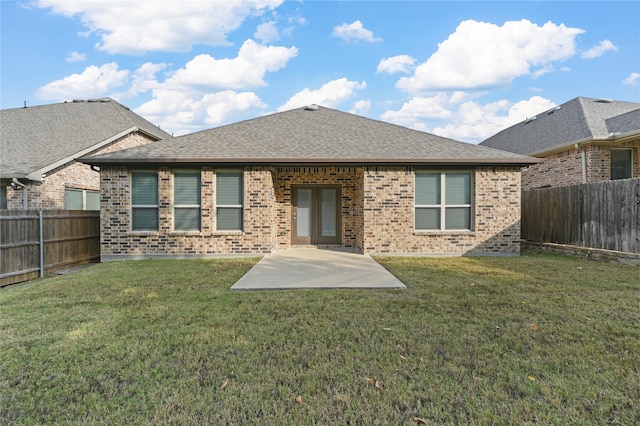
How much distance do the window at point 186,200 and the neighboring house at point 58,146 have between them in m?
5.30

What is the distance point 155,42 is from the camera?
11203mm

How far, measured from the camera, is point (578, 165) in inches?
490

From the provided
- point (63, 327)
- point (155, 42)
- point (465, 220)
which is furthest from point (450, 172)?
point (155, 42)

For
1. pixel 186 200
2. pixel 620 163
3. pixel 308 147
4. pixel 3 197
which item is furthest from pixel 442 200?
pixel 3 197

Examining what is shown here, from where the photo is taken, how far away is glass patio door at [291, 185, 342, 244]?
1106cm

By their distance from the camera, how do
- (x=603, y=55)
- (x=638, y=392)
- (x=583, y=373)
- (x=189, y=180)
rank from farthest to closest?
(x=603, y=55) < (x=189, y=180) < (x=583, y=373) < (x=638, y=392)

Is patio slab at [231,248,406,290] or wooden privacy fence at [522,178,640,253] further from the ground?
wooden privacy fence at [522,178,640,253]

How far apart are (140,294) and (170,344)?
243 centimetres

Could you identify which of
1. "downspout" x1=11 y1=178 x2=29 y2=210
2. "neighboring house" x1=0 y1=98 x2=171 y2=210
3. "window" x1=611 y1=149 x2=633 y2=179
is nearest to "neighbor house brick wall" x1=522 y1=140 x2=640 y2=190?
"window" x1=611 y1=149 x2=633 y2=179

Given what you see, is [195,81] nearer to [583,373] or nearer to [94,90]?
[94,90]

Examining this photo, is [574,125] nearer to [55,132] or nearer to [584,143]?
[584,143]

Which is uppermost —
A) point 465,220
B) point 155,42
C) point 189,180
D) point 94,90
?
point 94,90

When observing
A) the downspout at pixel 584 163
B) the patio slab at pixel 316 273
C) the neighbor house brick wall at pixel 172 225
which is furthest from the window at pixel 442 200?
the downspout at pixel 584 163

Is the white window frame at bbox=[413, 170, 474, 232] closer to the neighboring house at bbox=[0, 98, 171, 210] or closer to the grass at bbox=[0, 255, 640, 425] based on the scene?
the grass at bbox=[0, 255, 640, 425]
